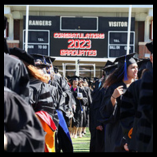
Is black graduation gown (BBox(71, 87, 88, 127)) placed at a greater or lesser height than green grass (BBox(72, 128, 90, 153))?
greater

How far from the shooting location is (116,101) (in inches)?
212

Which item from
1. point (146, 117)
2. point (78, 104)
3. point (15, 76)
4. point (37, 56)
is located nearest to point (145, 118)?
point (146, 117)

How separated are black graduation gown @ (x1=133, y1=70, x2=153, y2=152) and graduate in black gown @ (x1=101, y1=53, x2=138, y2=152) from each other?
1.84m

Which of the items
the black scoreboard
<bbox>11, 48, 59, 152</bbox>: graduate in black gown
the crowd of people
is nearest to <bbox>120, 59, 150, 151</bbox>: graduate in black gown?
the crowd of people

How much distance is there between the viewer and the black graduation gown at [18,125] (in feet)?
Result: 8.32

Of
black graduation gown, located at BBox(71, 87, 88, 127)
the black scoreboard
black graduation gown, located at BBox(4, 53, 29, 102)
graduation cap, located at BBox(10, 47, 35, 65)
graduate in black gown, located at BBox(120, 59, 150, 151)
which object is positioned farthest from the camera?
the black scoreboard

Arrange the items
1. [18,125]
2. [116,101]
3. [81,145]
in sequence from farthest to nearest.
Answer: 1. [81,145]
2. [116,101]
3. [18,125]

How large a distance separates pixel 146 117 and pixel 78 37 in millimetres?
24958

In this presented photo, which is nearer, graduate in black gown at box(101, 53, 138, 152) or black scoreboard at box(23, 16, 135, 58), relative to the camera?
graduate in black gown at box(101, 53, 138, 152)

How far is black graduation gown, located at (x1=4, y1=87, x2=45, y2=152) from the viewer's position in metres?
2.54

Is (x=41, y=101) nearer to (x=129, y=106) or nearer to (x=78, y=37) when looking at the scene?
(x=129, y=106)

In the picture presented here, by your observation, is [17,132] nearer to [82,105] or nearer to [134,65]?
[134,65]

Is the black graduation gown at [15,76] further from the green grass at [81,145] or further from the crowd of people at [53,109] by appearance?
the green grass at [81,145]

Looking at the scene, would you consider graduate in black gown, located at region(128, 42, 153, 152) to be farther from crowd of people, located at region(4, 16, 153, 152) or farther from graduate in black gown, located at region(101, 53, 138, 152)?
graduate in black gown, located at region(101, 53, 138, 152)
